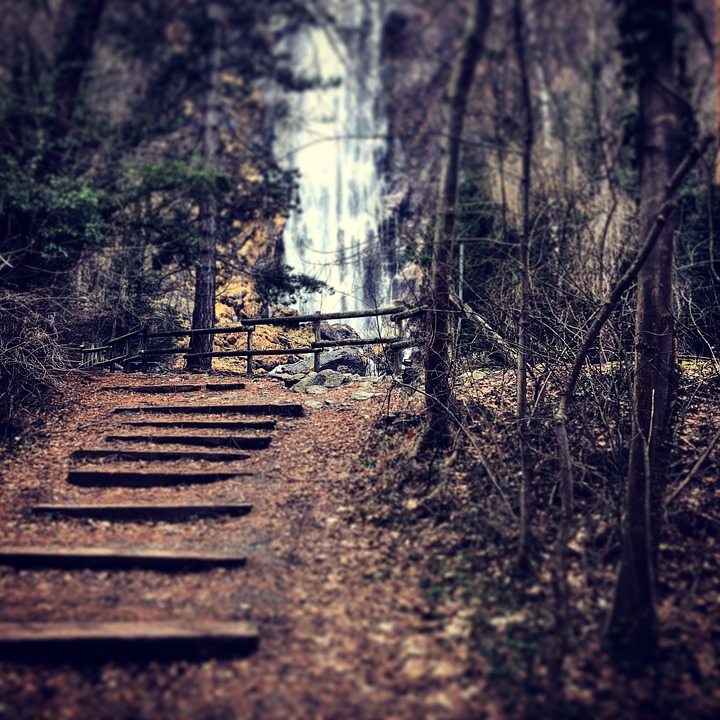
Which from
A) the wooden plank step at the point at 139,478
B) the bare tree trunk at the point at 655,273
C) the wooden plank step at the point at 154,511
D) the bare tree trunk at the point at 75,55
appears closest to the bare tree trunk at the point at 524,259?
the bare tree trunk at the point at 655,273

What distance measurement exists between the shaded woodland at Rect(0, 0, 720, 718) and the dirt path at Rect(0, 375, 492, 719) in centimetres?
29

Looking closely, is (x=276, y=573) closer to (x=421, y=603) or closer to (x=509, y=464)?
(x=421, y=603)

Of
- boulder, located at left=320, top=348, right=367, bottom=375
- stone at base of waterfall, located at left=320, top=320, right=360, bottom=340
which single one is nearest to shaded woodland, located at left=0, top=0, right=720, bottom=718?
boulder, located at left=320, top=348, right=367, bottom=375

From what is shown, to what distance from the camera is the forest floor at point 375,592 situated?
2.97m

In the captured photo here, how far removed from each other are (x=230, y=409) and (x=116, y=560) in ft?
12.9

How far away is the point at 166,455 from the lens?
6598mm

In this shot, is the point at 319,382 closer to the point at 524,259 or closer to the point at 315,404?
the point at 315,404

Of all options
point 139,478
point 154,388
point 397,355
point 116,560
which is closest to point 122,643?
point 116,560

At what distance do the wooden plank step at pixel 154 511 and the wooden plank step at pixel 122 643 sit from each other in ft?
6.17

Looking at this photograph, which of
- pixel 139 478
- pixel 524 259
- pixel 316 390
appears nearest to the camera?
pixel 524 259

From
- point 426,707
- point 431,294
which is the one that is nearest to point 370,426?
point 431,294

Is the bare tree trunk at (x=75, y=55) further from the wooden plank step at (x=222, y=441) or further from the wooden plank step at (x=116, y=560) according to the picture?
the wooden plank step at (x=116, y=560)

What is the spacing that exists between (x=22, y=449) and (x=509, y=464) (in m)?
5.99

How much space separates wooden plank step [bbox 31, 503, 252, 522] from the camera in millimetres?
5266
